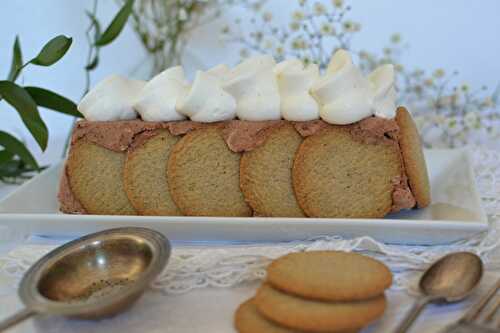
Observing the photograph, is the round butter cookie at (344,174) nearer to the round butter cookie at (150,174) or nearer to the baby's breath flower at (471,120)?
the round butter cookie at (150,174)

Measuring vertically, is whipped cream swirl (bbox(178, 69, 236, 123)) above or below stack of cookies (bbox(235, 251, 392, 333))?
above

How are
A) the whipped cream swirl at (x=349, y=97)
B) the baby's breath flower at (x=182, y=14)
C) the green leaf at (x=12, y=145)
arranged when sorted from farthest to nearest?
the baby's breath flower at (x=182, y=14) < the green leaf at (x=12, y=145) < the whipped cream swirl at (x=349, y=97)

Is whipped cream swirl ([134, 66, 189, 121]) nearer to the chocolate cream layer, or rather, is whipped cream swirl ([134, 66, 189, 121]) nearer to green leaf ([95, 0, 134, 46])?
the chocolate cream layer

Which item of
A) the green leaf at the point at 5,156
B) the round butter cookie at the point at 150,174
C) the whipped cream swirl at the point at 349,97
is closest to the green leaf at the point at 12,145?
the green leaf at the point at 5,156

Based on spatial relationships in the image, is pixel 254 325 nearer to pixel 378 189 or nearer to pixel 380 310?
pixel 380 310

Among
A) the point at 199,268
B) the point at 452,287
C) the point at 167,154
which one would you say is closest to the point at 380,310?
the point at 452,287

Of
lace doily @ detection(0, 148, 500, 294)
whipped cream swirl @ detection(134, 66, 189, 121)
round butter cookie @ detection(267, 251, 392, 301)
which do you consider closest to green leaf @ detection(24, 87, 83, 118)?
whipped cream swirl @ detection(134, 66, 189, 121)

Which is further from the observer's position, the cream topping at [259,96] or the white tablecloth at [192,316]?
the cream topping at [259,96]
